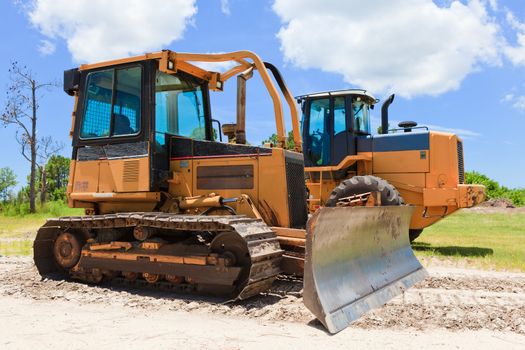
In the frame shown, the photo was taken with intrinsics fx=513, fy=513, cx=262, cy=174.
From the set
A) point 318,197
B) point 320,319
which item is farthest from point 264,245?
point 318,197

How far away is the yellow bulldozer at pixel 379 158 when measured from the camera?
11.2 m

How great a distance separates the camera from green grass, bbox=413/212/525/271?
9570 mm

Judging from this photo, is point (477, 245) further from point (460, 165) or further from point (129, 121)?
point (129, 121)

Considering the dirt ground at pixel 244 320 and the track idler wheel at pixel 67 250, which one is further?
the track idler wheel at pixel 67 250

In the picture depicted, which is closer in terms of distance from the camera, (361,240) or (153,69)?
(361,240)

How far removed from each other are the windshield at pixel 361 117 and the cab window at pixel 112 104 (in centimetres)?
617

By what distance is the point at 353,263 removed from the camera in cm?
593

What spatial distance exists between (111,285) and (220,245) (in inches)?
73.3

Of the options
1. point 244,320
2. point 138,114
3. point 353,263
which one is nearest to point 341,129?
point 138,114

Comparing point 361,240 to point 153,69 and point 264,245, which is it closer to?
point 264,245

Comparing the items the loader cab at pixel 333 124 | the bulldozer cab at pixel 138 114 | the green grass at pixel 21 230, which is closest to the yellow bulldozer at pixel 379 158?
the loader cab at pixel 333 124

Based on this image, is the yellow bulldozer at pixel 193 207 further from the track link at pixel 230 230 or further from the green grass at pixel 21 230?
the green grass at pixel 21 230

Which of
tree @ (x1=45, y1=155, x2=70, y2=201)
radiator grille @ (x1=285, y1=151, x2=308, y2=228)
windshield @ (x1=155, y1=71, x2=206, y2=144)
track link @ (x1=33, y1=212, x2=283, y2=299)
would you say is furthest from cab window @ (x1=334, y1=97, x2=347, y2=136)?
tree @ (x1=45, y1=155, x2=70, y2=201)

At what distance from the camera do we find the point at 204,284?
6094 millimetres
